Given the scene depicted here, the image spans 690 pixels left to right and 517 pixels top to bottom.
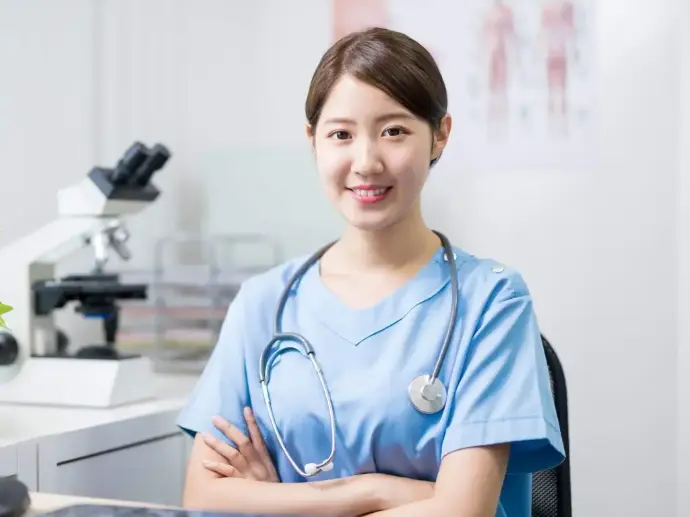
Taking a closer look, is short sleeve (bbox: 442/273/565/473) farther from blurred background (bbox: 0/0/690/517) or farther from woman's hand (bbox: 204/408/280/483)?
blurred background (bbox: 0/0/690/517)

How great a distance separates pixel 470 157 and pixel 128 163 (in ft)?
2.40

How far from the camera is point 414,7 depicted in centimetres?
220

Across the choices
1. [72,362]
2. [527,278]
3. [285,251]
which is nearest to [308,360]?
[72,362]

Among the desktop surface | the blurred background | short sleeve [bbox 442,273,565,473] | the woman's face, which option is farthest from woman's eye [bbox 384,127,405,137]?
the blurred background

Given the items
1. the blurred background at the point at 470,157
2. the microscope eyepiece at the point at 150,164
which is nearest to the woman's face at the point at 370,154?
the microscope eyepiece at the point at 150,164

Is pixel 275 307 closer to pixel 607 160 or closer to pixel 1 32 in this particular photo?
pixel 607 160

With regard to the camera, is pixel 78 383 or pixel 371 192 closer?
pixel 371 192

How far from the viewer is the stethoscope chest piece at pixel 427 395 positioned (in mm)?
1219

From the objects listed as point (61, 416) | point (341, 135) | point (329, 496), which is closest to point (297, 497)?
point (329, 496)

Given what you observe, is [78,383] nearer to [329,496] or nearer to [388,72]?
[329,496]

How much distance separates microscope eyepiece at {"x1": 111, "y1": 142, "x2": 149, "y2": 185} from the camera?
1.93 meters

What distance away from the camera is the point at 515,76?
2117 mm

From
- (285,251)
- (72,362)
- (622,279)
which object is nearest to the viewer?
(72,362)

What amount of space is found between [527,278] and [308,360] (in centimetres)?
93
